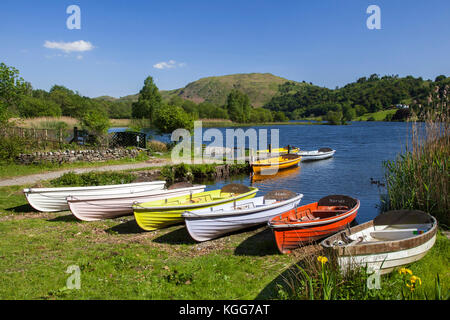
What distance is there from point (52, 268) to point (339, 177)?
73.6ft

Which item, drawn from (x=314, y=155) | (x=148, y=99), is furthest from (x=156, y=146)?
(x=148, y=99)

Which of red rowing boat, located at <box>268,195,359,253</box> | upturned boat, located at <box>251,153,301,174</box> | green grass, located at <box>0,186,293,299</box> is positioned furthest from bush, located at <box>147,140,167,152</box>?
red rowing boat, located at <box>268,195,359,253</box>

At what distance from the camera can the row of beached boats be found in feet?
21.4

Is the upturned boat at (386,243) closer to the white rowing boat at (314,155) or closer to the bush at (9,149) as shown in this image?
the bush at (9,149)

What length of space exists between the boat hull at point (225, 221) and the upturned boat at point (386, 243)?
10.9 feet

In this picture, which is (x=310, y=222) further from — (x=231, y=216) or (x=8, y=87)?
(x=8, y=87)

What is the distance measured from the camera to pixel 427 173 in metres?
10.4

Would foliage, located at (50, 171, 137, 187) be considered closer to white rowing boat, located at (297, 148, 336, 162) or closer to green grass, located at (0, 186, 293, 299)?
green grass, located at (0, 186, 293, 299)

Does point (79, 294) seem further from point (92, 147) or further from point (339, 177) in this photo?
point (339, 177)

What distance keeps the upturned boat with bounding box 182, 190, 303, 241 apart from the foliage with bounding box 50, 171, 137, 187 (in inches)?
315

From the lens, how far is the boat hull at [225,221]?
9.59 meters

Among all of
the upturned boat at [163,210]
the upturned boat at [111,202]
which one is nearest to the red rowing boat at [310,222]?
the upturned boat at [163,210]

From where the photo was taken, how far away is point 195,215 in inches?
372
